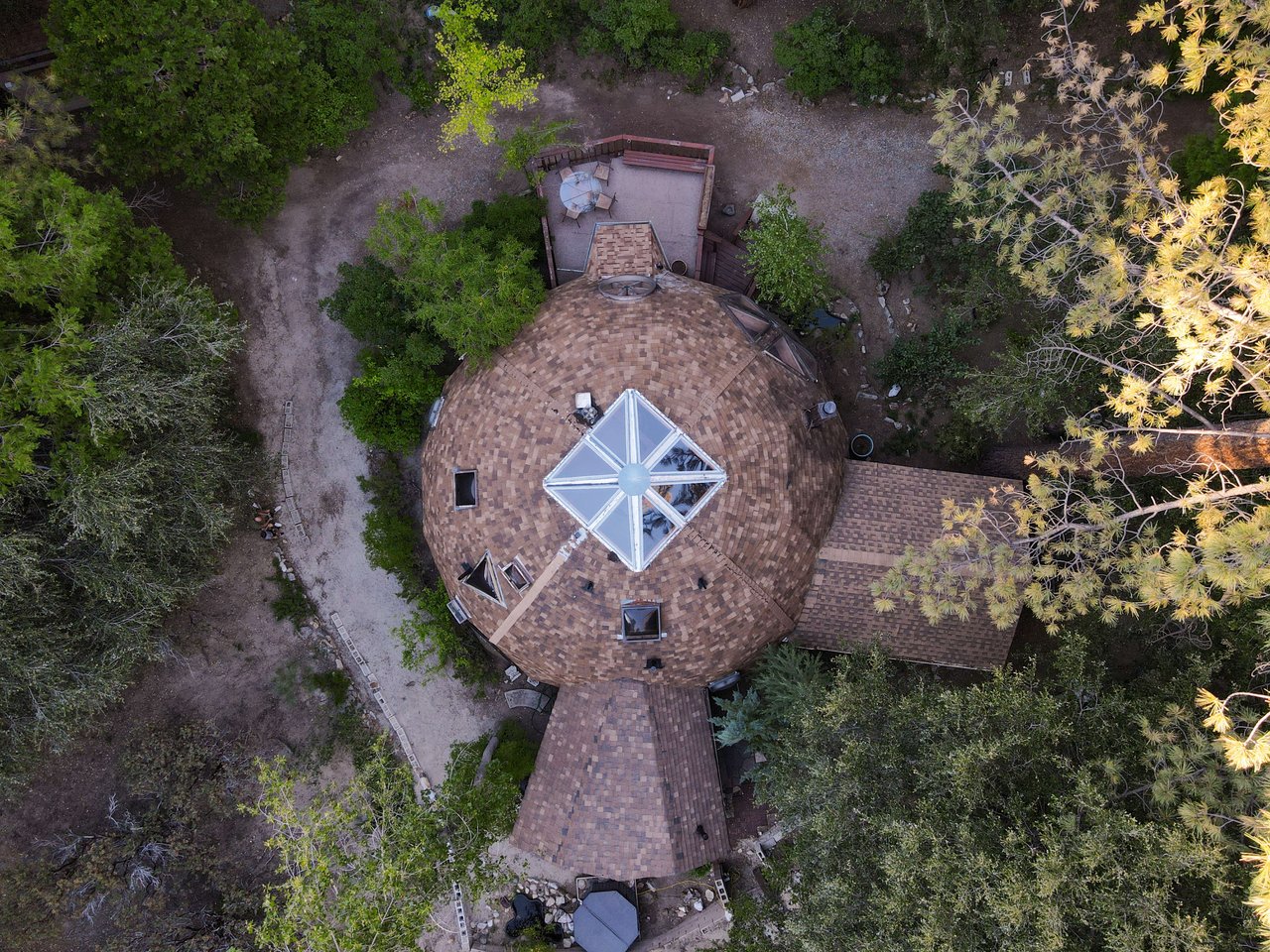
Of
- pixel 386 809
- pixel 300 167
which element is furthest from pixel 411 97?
pixel 386 809

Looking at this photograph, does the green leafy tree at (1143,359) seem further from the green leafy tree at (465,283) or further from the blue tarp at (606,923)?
the blue tarp at (606,923)

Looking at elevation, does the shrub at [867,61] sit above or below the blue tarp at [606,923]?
above

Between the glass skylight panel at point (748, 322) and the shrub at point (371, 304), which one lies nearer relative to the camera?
the glass skylight panel at point (748, 322)

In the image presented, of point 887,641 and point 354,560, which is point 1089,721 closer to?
point 887,641

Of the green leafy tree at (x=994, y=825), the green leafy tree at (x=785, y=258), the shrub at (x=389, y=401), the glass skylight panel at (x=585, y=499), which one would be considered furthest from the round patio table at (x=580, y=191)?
the green leafy tree at (x=994, y=825)

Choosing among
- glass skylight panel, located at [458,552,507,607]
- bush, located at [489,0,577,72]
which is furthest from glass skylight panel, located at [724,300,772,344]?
bush, located at [489,0,577,72]

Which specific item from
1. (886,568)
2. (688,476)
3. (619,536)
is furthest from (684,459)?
(886,568)

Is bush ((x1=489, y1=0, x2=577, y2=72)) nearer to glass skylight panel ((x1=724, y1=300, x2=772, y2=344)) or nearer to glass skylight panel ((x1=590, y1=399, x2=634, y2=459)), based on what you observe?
glass skylight panel ((x1=724, y1=300, x2=772, y2=344))

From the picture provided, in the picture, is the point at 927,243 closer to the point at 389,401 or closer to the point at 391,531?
the point at 389,401
